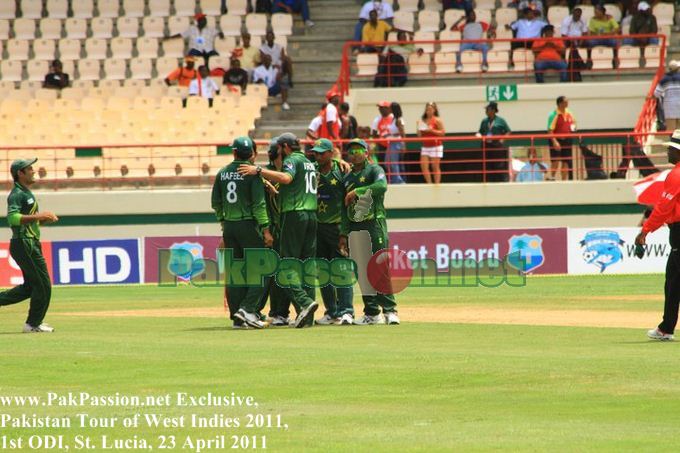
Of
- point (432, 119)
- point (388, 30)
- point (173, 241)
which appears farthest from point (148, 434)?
point (388, 30)

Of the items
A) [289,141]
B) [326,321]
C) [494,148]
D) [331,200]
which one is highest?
[289,141]

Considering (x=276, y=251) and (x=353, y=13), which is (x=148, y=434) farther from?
(x=353, y=13)

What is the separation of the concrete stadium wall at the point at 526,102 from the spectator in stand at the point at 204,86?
11.1 feet

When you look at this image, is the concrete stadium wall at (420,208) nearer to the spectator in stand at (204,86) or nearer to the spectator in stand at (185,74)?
the spectator in stand at (204,86)

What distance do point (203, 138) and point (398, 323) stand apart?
1699 centimetres

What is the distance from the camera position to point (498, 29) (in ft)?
117

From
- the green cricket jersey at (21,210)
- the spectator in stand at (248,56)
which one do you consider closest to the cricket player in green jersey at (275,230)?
the green cricket jersey at (21,210)

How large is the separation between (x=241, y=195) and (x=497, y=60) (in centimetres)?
2088

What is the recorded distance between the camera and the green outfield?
29.8 feet

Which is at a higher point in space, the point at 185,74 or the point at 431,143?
the point at 185,74

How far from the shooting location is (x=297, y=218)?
1568 centimetres

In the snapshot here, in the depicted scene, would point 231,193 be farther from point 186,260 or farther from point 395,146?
point 395,146

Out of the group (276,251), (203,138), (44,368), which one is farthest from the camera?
(203,138)

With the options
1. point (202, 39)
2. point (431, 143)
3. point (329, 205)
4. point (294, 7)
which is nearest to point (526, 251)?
point (431, 143)
